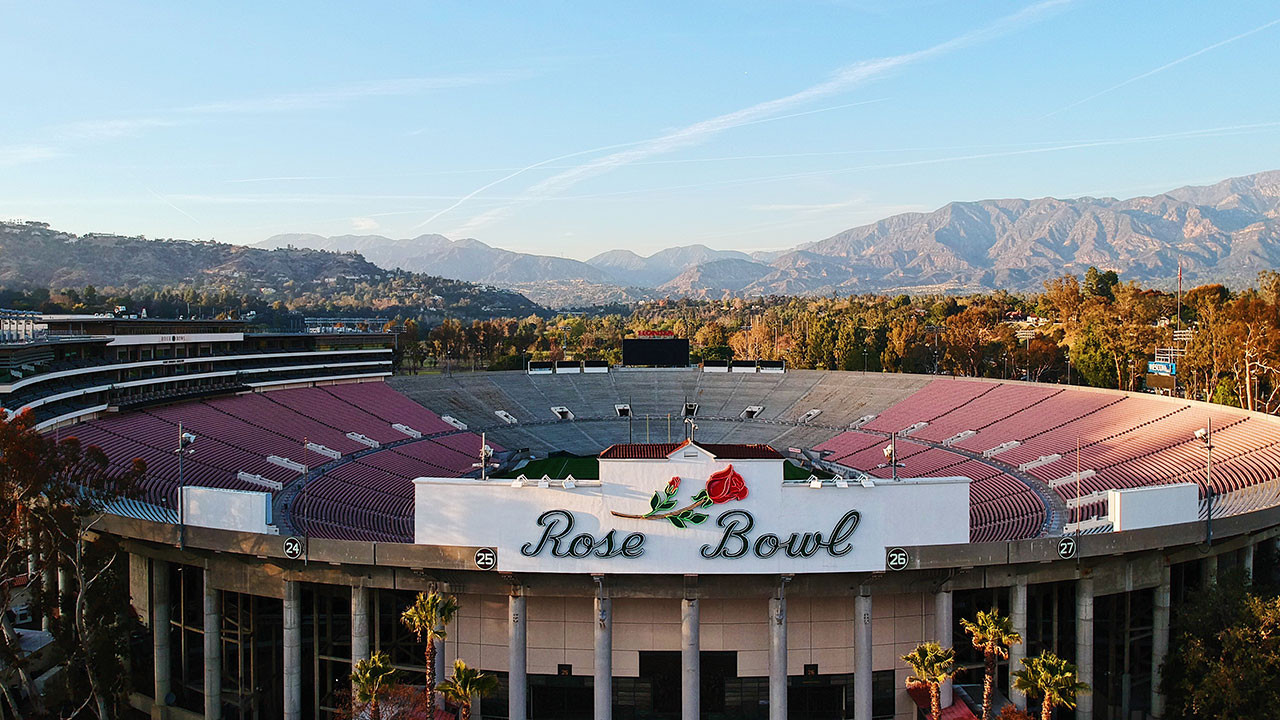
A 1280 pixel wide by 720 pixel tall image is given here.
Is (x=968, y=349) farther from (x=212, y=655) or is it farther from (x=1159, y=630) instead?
(x=212, y=655)

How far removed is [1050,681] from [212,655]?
25244 mm

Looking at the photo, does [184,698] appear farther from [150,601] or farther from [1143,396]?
[1143,396]

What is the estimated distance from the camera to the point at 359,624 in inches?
1013

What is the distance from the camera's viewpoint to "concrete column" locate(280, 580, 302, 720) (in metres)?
26.0

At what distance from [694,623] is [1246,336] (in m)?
62.9

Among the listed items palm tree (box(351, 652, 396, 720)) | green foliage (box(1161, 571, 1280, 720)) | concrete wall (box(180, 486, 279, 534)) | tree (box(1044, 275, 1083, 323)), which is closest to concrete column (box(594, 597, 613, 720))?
palm tree (box(351, 652, 396, 720))

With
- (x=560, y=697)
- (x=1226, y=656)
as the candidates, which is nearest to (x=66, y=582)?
(x=560, y=697)

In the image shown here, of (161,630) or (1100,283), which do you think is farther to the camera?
(1100,283)

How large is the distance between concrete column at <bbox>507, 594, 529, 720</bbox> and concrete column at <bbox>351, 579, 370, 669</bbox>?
4.75 meters

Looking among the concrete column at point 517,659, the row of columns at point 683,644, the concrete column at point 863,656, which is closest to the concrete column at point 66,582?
the row of columns at point 683,644

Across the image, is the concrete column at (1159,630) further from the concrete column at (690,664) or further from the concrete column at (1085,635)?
the concrete column at (690,664)

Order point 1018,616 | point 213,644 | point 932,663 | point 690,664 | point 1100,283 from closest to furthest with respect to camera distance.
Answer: point 932,663, point 690,664, point 1018,616, point 213,644, point 1100,283

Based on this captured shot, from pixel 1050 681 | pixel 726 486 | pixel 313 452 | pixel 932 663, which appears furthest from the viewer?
pixel 313 452

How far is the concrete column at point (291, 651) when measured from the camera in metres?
26.0
